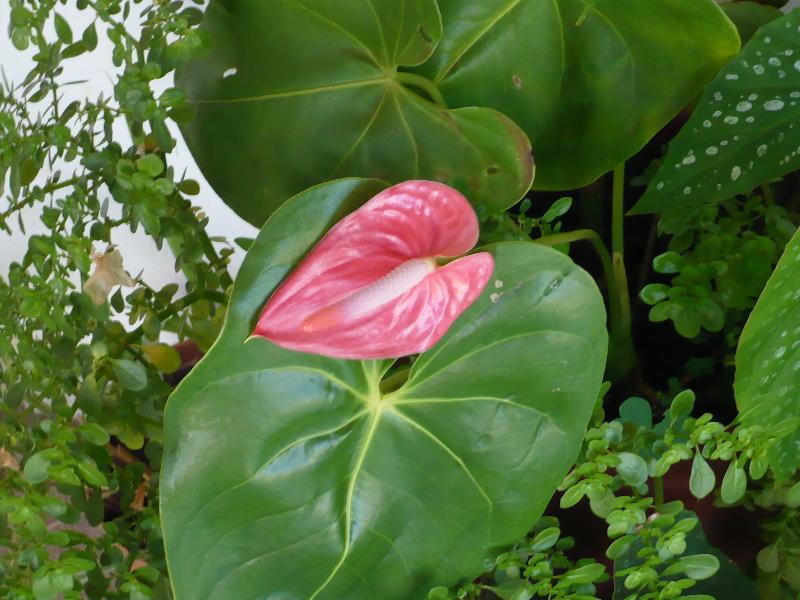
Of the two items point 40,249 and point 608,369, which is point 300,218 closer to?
point 40,249

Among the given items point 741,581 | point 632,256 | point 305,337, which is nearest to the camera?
point 305,337

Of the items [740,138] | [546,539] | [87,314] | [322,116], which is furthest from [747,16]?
[87,314]

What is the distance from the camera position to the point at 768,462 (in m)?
0.50

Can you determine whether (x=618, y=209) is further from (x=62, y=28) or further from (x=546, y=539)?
(x=62, y=28)

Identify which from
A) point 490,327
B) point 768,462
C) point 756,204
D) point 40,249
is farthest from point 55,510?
point 756,204

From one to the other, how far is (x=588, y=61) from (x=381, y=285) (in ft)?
0.98

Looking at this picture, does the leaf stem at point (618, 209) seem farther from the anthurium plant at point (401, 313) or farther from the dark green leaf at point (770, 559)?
the dark green leaf at point (770, 559)

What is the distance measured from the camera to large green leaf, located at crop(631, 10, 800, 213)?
0.59 meters

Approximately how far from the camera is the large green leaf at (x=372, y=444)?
50 centimetres

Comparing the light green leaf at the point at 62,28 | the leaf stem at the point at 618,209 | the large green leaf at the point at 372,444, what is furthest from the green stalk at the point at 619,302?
the light green leaf at the point at 62,28

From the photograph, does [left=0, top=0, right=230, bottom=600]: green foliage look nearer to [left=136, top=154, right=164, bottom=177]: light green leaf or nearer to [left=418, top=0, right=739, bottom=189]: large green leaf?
[left=136, top=154, right=164, bottom=177]: light green leaf

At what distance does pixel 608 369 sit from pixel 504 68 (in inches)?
12.3

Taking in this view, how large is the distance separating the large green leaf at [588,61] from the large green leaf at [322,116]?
56 mm

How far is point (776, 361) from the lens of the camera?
1.72 ft
